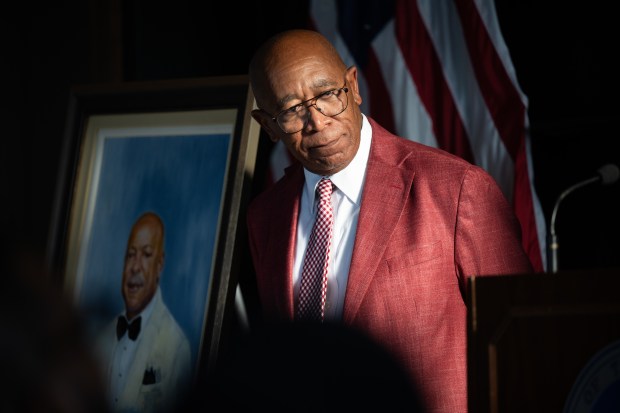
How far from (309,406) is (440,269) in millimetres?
1643

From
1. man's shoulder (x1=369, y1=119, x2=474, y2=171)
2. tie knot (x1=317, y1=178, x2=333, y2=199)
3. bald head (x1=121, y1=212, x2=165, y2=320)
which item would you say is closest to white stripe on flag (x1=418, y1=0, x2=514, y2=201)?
man's shoulder (x1=369, y1=119, x2=474, y2=171)

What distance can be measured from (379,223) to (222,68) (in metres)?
1.95

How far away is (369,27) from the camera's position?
11.7ft

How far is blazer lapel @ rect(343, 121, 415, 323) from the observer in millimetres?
2283

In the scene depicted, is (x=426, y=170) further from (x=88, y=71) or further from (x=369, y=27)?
(x=88, y=71)

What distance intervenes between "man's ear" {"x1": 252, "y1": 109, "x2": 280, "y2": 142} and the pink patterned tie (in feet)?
0.70

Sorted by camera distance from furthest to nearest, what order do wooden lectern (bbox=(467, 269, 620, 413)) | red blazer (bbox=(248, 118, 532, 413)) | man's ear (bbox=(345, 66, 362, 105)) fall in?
man's ear (bbox=(345, 66, 362, 105)) → red blazer (bbox=(248, 118, 532, 413)) → wooden lectern (bbox=(467, 269, 620, 413))

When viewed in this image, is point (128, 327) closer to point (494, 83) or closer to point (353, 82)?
point (353, 82)

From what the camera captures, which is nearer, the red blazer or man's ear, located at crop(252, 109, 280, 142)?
the red blazer

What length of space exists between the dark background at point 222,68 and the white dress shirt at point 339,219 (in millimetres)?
926

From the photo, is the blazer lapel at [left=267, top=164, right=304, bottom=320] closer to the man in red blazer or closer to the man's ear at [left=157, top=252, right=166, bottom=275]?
the man in red blazer

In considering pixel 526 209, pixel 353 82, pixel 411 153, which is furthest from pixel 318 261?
pixel 526 209

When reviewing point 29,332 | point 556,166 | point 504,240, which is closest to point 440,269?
point 504,240

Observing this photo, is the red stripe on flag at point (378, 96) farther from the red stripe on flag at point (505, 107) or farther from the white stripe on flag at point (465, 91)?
the red stripe on flag at point (505, 107)
